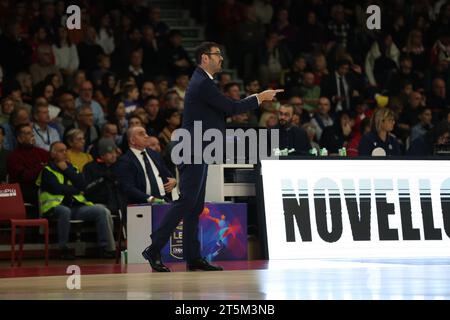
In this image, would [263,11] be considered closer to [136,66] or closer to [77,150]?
[136,66]

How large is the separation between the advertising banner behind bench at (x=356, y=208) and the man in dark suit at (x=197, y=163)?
195 centimetres

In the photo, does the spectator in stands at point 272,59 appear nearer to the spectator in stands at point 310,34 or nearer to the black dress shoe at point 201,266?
the spectator in stands at point 310,34

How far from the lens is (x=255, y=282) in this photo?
7754 mm

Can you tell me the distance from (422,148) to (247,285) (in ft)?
24.8

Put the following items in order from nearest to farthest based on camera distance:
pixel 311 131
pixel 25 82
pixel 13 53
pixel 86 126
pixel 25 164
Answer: pixel 25 164
pixel 86 126
pixel 25 82
pixel 13 53
pixel 311 131

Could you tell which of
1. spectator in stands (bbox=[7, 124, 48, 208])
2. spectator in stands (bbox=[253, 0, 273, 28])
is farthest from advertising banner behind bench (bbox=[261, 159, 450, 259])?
spectator in stands (bbox=[253, 0, 273, 28])

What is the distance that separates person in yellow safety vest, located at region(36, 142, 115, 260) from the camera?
1261cm

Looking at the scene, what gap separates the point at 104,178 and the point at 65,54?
116 inches

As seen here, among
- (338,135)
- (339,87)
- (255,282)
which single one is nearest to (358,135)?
(338,135)

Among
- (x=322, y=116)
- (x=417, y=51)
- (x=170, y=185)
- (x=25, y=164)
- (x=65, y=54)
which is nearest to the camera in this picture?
(x=170, y=185)

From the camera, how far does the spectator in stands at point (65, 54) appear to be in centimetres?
1539

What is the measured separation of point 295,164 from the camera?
11.5 m

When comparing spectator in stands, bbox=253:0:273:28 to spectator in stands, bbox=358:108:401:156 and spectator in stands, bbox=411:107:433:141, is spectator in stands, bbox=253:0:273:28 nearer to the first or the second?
spectator in stands, bbox=411:107:433:141

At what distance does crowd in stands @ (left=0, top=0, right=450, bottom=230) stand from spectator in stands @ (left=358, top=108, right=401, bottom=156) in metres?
0.01
